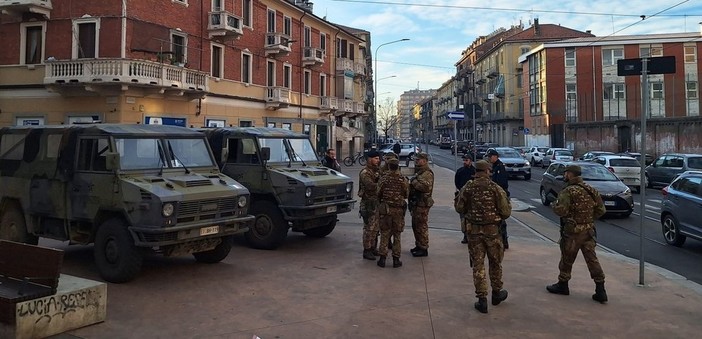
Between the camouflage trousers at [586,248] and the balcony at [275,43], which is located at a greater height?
the balcony at [275,43]

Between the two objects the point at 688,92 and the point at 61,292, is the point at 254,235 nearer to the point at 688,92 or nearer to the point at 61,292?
the point at 61,292

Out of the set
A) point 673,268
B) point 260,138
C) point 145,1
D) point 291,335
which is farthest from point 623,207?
point 145,1

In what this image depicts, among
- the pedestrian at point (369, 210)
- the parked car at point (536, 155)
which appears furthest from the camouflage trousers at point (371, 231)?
the parked car at point (536, 155)

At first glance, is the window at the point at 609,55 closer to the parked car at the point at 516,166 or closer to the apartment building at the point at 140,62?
the parked car at the point at 516,166

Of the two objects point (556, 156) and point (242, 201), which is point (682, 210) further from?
point (556, 156)

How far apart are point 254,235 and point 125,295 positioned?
3.26 metres

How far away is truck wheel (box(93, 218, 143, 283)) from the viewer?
6984mm

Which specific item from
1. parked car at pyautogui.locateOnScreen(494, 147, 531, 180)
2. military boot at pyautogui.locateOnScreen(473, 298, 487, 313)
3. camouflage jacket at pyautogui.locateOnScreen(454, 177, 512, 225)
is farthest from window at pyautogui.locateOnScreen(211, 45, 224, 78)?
military boot at pyautogui.locateOnScreen(473, 298, 487, 313)

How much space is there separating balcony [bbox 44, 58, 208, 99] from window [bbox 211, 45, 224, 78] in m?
5.20

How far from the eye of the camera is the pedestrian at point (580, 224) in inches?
250

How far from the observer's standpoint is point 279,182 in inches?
371

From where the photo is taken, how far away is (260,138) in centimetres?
1010

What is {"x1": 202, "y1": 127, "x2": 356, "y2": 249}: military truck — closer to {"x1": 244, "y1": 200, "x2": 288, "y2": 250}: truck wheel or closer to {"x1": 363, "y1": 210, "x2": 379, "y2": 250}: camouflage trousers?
{"x1": 244, "y1": 200, "x2": 288, "y2": 250}: truck wheel

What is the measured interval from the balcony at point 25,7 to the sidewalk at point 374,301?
17982 millimetres
